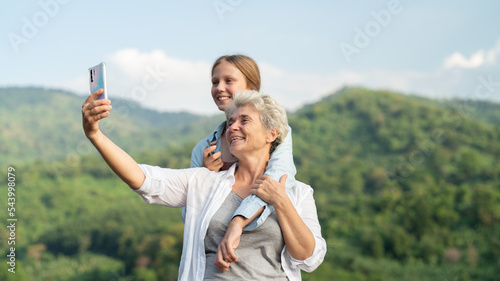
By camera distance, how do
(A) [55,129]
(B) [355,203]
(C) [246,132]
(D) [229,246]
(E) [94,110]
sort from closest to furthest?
1. (E) [94,110]
2. (D) [229,246]
3. (C) [246,132]
4. (B) [355,203]
5. (A) [55,129]

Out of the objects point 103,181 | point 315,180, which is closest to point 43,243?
point 103,181

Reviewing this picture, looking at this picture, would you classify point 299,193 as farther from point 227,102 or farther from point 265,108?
point 227,102

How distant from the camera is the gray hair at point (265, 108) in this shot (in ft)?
7.18

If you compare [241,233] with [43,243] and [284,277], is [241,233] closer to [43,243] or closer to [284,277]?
[284,277]

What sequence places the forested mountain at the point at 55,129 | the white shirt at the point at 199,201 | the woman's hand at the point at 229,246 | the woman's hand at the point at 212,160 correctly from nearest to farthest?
1. the woman's hand at the point at 229,246
2. the white shirt at the point at 199,201
3. the woman's hand at the point at 212,160
4. the forested mountain at the point at 55,129

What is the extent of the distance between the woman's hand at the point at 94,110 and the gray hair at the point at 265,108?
590mm

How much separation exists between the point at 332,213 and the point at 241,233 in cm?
2643

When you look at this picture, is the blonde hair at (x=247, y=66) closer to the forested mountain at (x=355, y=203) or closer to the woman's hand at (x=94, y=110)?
the woman's hand at (x=94, y=110)

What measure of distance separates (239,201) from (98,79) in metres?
0.71

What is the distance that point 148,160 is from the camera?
39.4m

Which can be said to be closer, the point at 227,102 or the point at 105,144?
the point at 105,144

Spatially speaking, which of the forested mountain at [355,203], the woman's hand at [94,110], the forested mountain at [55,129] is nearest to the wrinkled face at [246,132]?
the woman's hand at [94,110]

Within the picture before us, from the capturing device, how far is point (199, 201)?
2127 mm

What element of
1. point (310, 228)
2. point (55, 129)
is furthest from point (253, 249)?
point (55, 129)
